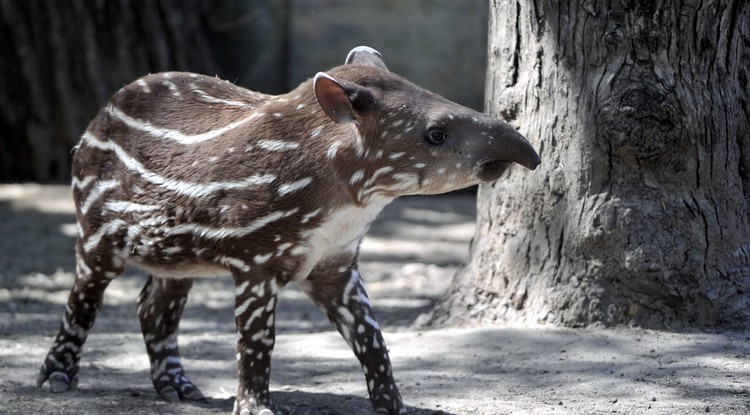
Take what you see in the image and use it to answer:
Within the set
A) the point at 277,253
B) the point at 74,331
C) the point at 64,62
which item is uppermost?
the point at 64,62

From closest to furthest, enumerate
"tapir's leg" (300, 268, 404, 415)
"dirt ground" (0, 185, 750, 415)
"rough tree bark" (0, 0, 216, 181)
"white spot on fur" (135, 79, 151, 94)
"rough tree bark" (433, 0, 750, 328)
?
1. "tapir's leg" (300, 268, 404, 415)
2. "dirt ground" (0, 185, 750, 415)
3. "white spot on fur" (135, 79, 151, 94)
4. "rough tree bark" (433, 0, 750, 328)
5. "rough tree bark" (0, 0, 216, 181)

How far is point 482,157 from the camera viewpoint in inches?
155

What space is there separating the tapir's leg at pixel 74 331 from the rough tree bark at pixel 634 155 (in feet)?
7.15

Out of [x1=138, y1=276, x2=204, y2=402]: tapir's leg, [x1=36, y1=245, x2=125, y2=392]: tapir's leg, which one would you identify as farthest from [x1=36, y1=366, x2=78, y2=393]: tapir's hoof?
[x1=138, y1=276, x2=204, y2=402]: tapir's leg

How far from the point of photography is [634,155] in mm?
4957

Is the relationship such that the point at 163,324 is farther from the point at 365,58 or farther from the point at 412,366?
the point at 365,58

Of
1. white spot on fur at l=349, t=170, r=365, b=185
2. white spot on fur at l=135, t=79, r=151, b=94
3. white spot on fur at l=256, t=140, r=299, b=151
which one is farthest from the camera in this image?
white spot on fur at l=135, t=79, r=151, b=94

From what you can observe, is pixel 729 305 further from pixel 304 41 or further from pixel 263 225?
pixel 304 41

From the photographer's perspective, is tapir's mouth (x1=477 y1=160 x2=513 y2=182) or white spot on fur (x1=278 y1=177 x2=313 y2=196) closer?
tapir's mouth (x1=477 y1=160 x2=513 y2=182)

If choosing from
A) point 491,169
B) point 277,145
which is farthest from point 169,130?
point 491,169

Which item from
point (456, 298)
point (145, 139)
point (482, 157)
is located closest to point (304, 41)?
point (456, 298)

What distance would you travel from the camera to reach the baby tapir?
399cm

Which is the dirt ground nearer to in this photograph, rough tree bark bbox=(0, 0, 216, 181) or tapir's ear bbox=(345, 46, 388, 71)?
tapir's ear bbox=(345, 46, 388, 71)

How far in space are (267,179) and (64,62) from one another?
271 inches
